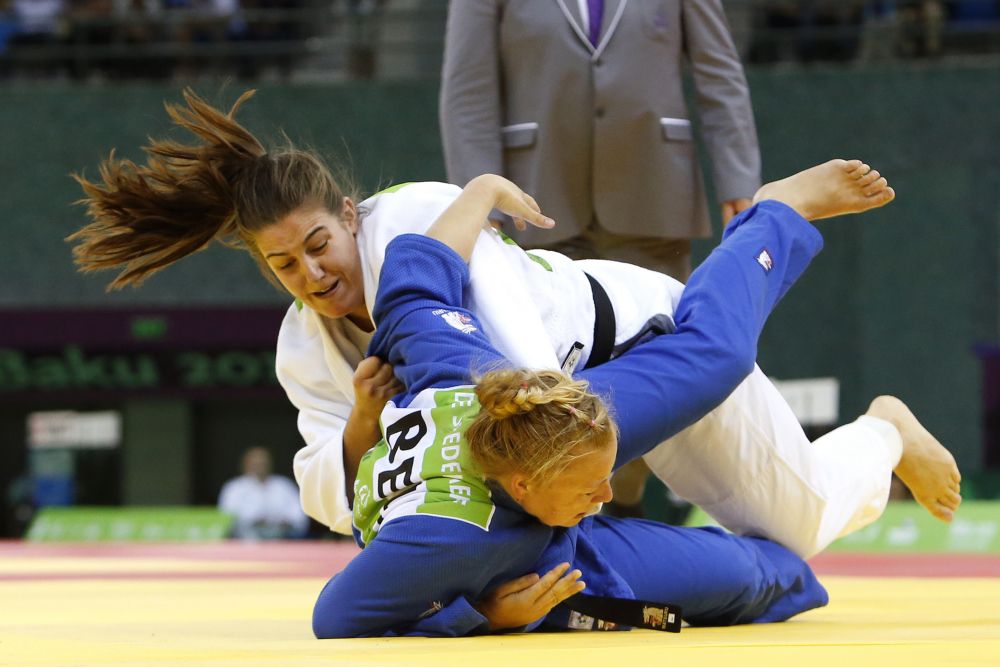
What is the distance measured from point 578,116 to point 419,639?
1.68 m

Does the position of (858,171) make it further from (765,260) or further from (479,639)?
(479,639)

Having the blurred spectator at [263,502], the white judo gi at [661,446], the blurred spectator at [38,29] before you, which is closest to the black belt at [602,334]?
the white judo gi at [661,446]

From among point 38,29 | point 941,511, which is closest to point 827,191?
point 941,511

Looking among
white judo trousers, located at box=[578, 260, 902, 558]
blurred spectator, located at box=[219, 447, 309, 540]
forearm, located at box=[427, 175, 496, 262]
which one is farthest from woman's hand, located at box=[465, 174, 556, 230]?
blurred spectator, located at box=[219, 447, 309, 540]

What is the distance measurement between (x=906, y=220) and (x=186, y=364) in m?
5.16

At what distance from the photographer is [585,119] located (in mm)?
3396

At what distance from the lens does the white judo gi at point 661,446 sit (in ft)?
8.16

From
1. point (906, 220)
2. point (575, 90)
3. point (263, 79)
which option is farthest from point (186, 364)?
point (575, 90)

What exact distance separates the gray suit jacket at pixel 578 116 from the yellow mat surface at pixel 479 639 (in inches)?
39.1

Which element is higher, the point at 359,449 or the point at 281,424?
the point at 359,449

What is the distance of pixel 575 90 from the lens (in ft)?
11.1

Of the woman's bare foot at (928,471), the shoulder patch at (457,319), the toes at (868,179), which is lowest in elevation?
the woman's bare foot at (928,471)

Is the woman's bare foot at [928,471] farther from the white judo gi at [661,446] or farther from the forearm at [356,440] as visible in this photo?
the forearm at [356,440]

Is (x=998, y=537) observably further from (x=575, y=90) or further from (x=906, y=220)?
(x=906, y=220)
